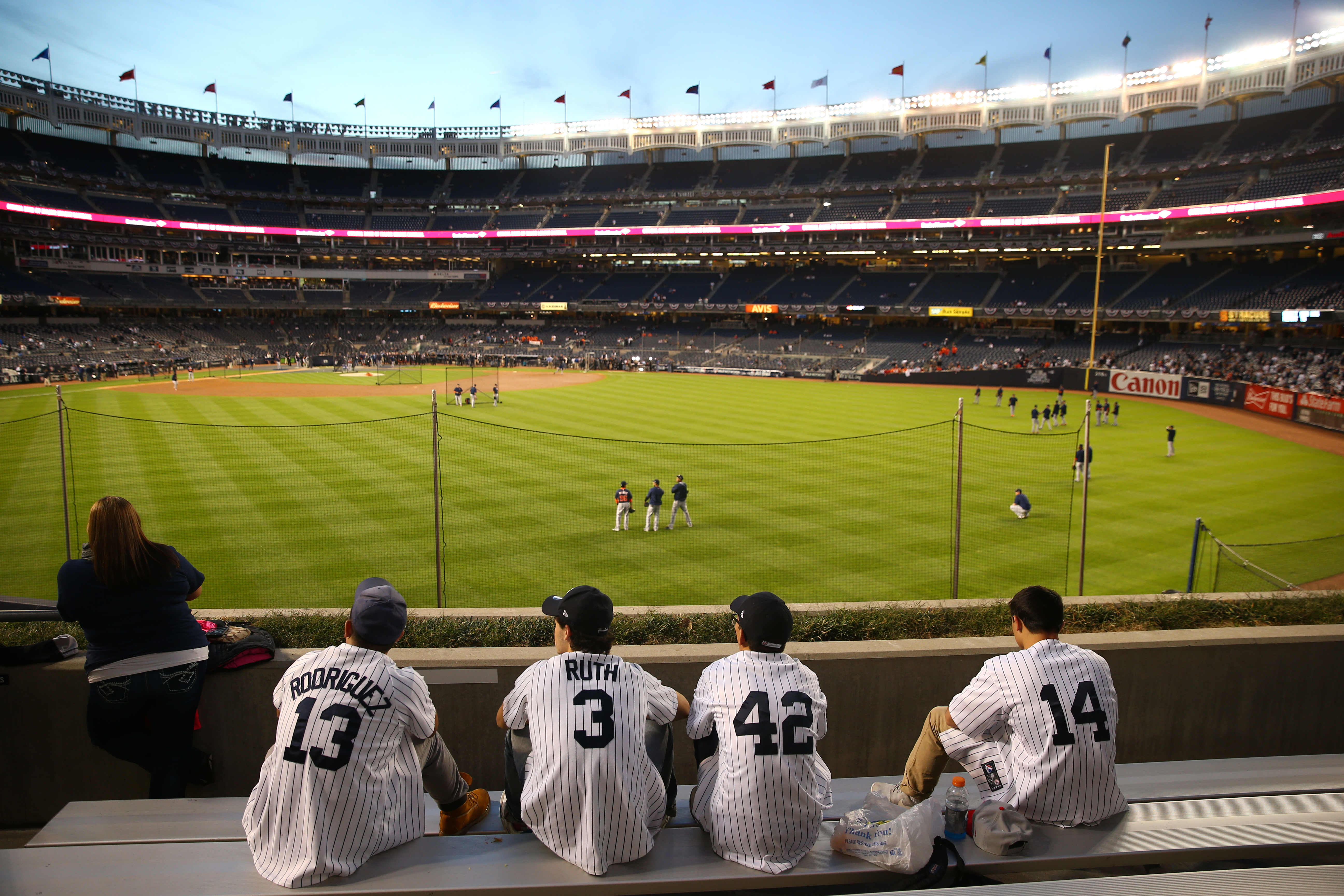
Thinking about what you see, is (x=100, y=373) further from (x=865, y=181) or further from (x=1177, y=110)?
(x=1177, y=110)

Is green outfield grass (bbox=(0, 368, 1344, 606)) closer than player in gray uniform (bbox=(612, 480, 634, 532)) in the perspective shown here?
Yes

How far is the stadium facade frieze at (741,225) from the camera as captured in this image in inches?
1973

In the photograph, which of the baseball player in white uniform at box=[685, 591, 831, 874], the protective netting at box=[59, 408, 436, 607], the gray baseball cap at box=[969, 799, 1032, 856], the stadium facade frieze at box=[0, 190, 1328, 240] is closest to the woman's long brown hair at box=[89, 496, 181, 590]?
the baseball player in white uniform at box=[685, 591, 831, 874]

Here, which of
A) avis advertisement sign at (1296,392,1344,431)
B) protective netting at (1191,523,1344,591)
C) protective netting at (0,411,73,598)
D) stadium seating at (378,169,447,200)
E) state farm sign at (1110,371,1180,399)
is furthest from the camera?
stadium seating at (378,169,447,200)

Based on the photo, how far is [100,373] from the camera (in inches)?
1993

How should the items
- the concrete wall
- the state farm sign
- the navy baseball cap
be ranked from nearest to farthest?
the navy baseball cap → the concrete wall → the state farm sign

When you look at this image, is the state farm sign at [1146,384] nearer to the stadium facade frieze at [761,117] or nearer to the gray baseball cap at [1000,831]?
the stadium facade frieze at [761,117]

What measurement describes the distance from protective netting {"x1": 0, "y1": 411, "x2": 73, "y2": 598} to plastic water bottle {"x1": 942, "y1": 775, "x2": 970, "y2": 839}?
1197cm

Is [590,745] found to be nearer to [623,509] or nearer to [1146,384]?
[623,509]

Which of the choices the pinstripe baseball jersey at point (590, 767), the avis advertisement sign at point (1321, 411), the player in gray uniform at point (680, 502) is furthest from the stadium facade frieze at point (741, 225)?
the pinstripe baseball jersey at point (590, 767)

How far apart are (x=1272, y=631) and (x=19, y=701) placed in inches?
354

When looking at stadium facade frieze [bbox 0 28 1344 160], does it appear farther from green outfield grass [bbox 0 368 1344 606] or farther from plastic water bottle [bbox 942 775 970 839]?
plastic water bottle [bbox 942 775 970 839]

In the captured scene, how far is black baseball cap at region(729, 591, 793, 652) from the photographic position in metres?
3.68

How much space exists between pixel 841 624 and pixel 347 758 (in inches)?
156
